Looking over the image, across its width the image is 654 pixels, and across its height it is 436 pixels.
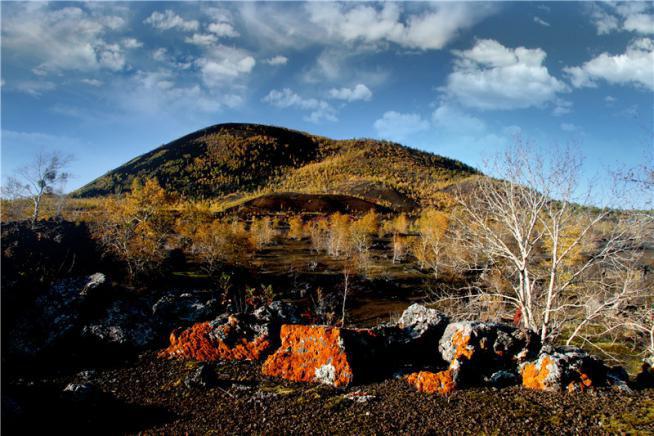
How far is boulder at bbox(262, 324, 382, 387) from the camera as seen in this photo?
10.6 metres

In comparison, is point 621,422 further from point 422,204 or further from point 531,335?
point 422,204

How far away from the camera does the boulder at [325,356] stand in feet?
34.7

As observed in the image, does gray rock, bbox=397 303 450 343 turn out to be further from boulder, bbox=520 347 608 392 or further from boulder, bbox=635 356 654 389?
boulder, bbox=635 356 654 389

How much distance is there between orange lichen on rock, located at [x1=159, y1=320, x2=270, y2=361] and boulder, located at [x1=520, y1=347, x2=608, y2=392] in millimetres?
8249

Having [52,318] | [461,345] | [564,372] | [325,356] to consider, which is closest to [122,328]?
[52,318]

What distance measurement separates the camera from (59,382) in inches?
452

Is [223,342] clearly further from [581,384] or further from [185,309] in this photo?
[581,384]

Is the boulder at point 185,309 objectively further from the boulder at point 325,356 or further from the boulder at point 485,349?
the boulder at point 485,349

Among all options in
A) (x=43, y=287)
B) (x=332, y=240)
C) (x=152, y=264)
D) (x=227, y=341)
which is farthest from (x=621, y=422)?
(x=332, y=240)

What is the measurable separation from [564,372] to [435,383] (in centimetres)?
316

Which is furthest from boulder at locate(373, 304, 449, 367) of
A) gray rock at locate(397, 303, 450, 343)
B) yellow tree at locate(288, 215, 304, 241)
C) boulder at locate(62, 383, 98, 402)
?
yellow tree at locate(288, 215, 304, 241)

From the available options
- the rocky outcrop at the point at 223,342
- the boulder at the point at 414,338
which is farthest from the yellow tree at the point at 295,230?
the boulder at the point at 414,338

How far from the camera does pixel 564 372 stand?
9.12 metres

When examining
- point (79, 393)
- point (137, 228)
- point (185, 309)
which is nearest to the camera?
point (79, 393)
